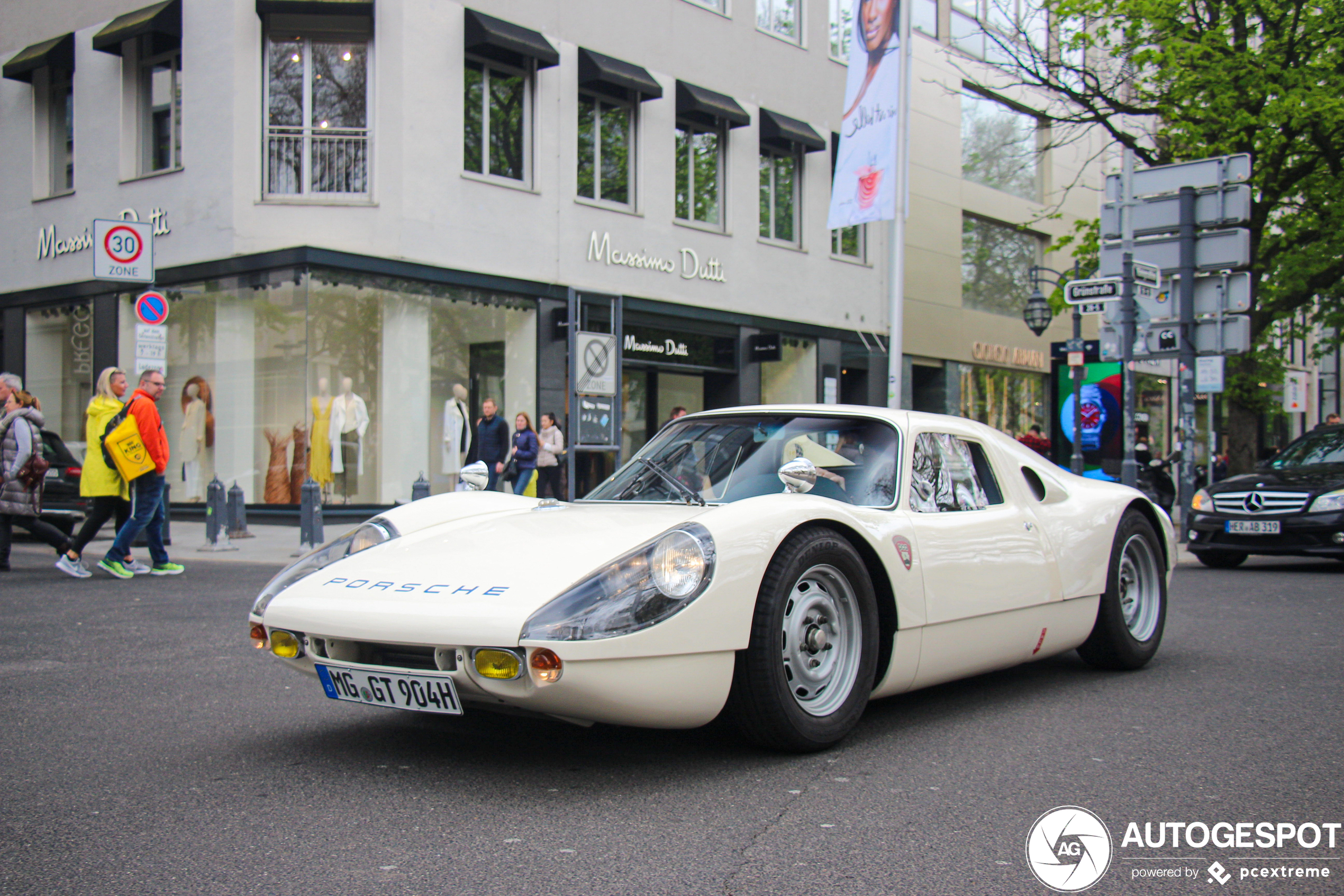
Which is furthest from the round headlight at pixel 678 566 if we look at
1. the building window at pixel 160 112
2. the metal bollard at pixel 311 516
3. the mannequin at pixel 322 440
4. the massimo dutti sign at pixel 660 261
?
the building window at pixel 160 112

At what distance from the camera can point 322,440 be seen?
1634 centimetres

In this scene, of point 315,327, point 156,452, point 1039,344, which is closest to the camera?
point 156,452

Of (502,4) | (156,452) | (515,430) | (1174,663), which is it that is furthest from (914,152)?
(1174,663)

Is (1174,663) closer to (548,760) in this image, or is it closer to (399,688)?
(548,760)

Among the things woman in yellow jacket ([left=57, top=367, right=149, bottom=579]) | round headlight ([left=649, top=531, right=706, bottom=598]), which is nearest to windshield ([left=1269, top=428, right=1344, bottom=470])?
round headlight ([left=649, top=531, right=706, bottom=598])

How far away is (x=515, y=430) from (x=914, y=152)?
14237mm

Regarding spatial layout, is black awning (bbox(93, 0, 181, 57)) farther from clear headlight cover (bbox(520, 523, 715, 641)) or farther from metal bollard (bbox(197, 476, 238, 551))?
clear headlight cover (bbox(520, 523, 715, 641))

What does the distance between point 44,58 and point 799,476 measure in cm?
1904

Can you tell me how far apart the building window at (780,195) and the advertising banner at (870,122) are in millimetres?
5773

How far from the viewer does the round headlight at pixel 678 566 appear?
352 centimetres

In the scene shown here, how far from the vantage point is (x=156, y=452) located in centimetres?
995

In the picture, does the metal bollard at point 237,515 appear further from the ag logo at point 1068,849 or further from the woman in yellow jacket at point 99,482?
the ag logo at point 1068,849

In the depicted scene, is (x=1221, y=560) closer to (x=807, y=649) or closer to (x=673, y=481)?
(x=673, y=481)

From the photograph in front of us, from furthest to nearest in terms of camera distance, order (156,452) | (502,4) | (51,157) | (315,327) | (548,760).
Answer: (51,157) < (502,4) < (315,327) < (156,452) < (548,760)
